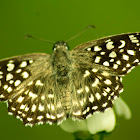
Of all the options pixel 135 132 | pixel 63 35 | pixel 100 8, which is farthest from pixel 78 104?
pixel 100 8

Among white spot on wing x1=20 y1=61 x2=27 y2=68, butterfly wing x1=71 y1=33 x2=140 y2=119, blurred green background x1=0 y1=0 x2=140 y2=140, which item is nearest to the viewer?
butterfly wing x1=71 y1=33 x2=140 y2=119

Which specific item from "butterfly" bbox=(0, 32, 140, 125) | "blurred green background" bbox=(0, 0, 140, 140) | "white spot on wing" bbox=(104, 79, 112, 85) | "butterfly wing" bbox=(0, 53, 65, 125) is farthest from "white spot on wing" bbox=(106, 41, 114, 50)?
"blurred green background" bbox=(0, 0, 140, 140)

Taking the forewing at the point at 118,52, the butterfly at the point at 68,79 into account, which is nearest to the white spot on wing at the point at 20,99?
the butterfly at the point at 68,79

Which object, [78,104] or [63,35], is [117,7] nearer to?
[63,35]

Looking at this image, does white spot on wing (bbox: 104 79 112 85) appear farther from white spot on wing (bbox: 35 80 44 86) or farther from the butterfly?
white spot on wing (bbox: 35 80 44 86)

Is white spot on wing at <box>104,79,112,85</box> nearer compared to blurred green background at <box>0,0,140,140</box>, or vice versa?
white spot on wing at <box>104,79,112,85</box>

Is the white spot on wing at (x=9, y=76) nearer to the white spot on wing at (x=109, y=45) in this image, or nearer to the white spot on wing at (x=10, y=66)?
the white spot on wing at (x=10, y=66)

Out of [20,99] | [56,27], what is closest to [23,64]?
[20,99]

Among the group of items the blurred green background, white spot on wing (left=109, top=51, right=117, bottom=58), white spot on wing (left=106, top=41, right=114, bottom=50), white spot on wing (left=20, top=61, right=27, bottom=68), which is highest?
the blurred green background
